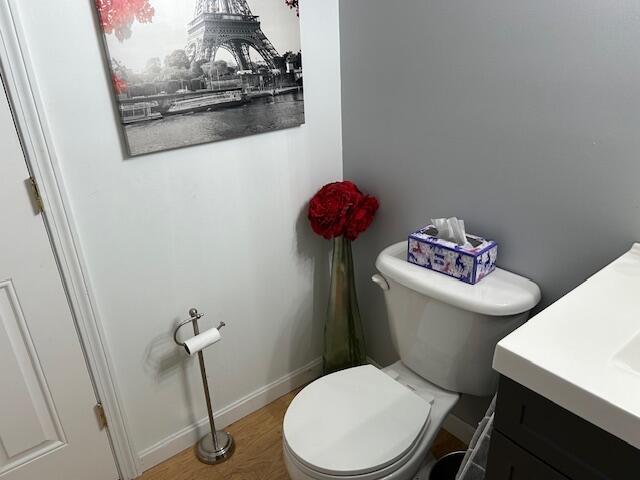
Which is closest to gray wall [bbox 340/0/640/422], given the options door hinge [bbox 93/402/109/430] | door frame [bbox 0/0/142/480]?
door frame [bbox 0/0/142/480]

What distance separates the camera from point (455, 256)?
1.26 meters

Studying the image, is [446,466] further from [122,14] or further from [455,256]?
[122,14]

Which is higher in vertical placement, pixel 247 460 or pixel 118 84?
pixel 118 84

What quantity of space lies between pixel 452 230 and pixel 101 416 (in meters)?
1.23

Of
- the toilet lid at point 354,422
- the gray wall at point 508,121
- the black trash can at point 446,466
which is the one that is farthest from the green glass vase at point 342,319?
the black trash can at point 446,466

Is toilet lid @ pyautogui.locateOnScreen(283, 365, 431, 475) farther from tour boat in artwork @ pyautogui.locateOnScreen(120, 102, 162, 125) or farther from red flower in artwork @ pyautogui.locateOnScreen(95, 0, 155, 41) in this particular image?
red flower in artwork @ pyautogui.locateOnScreen(95, 0, 155, 41)

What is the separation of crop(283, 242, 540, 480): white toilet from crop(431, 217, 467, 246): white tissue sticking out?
0.11 metres

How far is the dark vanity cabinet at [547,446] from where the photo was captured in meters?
0.69

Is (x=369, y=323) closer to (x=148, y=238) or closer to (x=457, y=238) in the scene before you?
(x=457, y=238)

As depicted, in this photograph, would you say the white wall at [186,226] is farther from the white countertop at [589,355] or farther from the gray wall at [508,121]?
the white countertop at [589,355]

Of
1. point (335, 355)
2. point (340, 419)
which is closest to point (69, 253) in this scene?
point (340, 419)

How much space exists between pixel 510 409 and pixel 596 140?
0.65 meters

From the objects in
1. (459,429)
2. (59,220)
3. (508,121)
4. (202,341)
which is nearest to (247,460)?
(202,341)

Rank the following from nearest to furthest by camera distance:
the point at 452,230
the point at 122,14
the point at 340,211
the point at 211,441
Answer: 1. the point at 122,14
2. the point at 452,230
3. the point at 340,211
4. the point at 211,441
